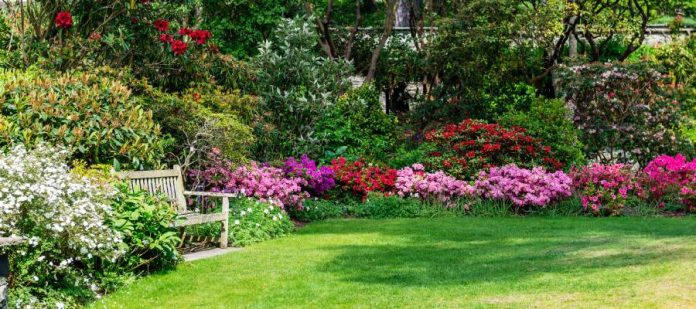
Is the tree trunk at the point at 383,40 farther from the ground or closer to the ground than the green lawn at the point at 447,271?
farther from the ground

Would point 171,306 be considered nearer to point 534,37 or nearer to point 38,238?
point 38,238

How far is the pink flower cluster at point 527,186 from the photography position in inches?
529

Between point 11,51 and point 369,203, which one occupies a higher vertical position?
point 11,51

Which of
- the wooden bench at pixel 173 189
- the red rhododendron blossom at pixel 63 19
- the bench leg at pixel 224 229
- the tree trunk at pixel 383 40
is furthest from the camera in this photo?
the tree trunk at pixel 383 40

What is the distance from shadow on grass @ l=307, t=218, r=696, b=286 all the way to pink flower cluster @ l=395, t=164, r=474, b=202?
1.28m

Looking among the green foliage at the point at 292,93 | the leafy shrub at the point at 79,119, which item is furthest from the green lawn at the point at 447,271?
the green foliage at the point at 292,93

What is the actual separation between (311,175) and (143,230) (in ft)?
19.6

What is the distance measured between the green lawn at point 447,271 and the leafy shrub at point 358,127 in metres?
4.92

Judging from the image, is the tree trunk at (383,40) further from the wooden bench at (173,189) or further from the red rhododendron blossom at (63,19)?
the wooden bench at (173,189)

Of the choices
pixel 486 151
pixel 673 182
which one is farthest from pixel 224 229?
pixel 673 182

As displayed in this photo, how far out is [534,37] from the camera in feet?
61.6

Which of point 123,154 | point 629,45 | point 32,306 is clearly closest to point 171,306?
point 32,306

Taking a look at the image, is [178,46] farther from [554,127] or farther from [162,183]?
[554,127]

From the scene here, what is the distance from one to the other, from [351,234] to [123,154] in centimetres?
311
